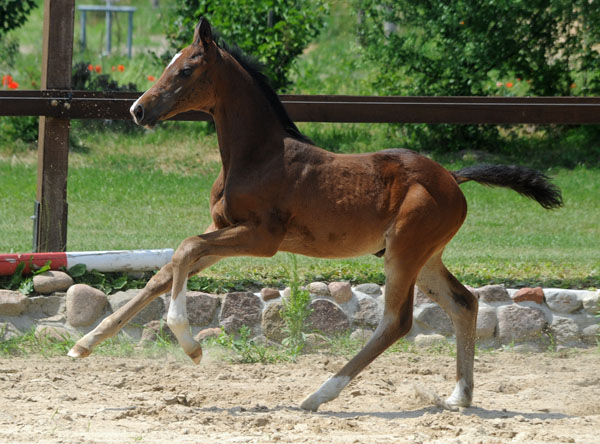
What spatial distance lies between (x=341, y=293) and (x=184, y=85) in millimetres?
2430

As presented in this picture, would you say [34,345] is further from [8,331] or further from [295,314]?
[295,314]

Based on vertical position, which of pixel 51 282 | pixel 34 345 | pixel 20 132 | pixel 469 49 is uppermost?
pixel 469 49

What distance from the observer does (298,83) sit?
1475cm

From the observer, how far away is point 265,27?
12656 mm

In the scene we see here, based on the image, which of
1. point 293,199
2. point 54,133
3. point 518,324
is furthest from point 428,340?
point 54,133

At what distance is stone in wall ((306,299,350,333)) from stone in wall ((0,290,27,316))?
207 cm

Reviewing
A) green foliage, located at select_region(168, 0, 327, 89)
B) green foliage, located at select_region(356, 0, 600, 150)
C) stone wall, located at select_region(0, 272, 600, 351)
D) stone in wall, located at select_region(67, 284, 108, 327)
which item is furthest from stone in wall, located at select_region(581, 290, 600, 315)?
green foliage, located at select_region(168, 0, 327, 89)

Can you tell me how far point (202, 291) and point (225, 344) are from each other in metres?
0.55

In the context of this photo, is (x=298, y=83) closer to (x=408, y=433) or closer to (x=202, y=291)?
(x=202, y=291)

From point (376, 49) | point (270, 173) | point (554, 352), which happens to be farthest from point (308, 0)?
point (270, 173)

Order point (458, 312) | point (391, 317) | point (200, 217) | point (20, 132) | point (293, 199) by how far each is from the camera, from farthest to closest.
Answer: point (20, 132), point (200, 217), point (458, 312), point (391, 317), point (293, 199)

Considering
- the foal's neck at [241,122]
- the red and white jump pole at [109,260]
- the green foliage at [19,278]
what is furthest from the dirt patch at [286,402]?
the foal's neck at [241,122]

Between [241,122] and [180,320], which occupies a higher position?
[241,122]

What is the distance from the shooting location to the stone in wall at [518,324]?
6.78 m
